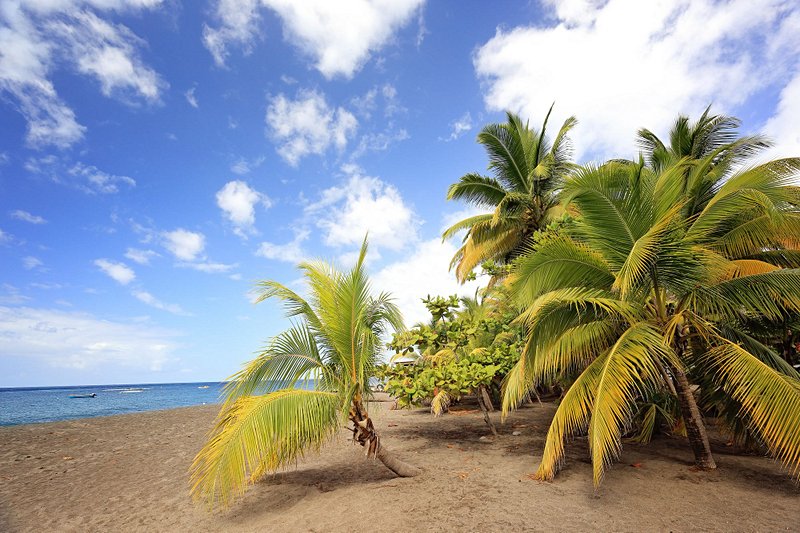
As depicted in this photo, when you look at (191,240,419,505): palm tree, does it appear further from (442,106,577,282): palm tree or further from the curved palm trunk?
(442,106,577,282): palm tree

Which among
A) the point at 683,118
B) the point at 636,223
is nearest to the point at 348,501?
the point at 636,223

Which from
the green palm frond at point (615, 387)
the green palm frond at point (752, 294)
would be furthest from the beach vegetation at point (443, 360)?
the green palm frond at point (752, 294)

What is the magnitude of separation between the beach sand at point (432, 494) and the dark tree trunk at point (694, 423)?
249 mm

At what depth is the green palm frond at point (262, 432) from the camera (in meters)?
4.59

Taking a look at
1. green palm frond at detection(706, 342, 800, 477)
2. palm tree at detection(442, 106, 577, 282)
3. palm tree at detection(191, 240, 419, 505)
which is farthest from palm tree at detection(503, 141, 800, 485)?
palm tree at detection(442, 106, 577, 282)

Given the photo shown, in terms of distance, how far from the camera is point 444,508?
533 cm

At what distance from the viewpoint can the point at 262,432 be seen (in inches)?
193

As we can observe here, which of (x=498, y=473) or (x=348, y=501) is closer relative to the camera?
(x=348, y=501)

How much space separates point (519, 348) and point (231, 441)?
19.6 feet

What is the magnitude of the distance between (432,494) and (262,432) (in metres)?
2.77

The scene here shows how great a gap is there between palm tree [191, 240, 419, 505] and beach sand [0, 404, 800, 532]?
633 millimetres

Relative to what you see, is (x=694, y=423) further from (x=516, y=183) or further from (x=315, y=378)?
(x=516, y=183)

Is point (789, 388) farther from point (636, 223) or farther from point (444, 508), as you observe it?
point (444, 508)

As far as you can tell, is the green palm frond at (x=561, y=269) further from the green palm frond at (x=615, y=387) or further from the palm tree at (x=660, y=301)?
the green palm frond at (x=615, y=387)
